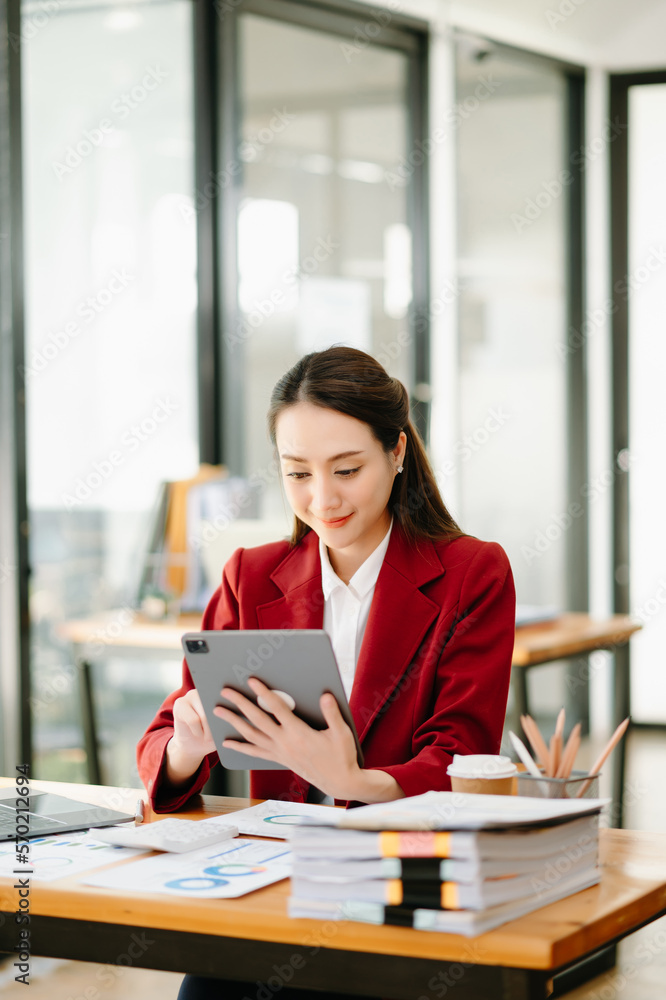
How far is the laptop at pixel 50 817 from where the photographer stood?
4.48 feet

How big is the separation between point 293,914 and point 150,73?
3.40 m

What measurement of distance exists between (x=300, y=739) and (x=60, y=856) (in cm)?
30

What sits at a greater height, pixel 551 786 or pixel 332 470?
pixel 332 470

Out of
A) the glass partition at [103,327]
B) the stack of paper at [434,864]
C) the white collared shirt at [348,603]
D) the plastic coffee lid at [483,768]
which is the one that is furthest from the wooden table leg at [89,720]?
the stack of paper at [434,864]

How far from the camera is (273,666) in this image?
130cm

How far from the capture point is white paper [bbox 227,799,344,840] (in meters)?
1.36

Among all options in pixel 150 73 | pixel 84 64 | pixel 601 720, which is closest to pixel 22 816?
pixel 84 64

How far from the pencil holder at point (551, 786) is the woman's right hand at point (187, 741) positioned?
44 cm

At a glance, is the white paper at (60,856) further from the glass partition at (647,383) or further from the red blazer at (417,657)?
the glass partition at (647,383)

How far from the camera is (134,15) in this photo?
378 centimetres

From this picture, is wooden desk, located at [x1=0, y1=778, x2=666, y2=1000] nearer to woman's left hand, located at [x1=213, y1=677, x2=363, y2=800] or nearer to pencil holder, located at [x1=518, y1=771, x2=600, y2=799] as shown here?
pencil holder, located at [x1=518, y1=771, x2=600, y2=799]

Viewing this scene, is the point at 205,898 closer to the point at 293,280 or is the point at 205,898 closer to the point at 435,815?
the point at 435,815

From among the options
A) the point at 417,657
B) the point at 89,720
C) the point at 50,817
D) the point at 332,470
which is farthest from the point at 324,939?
the point at 89,720

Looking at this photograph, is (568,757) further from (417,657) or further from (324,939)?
(417,657)
